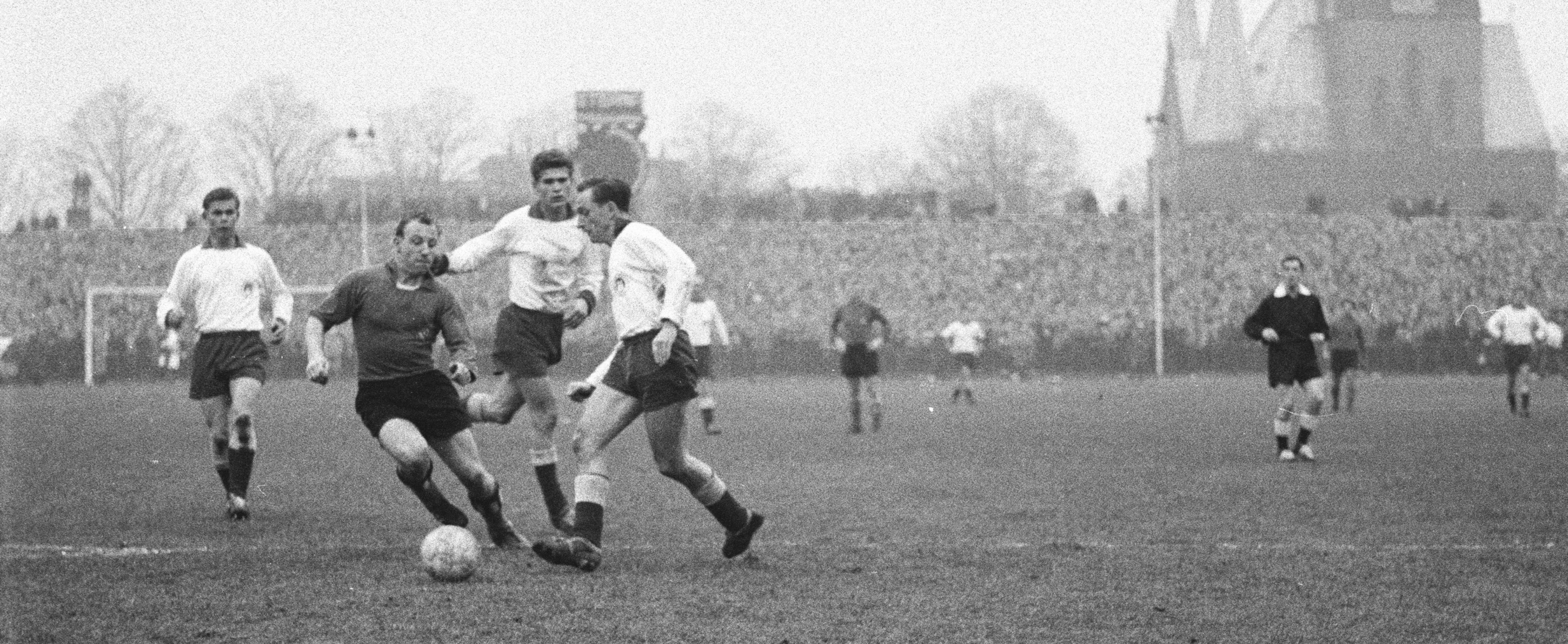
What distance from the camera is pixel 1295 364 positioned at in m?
17.3

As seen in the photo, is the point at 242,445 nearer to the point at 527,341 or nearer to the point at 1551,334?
the point at 527,341

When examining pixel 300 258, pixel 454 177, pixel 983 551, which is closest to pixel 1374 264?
pixel 454 177

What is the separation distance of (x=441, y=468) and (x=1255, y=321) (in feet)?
25.1

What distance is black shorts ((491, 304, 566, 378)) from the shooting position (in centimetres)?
1063

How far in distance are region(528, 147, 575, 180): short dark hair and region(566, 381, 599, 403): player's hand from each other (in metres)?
1.71

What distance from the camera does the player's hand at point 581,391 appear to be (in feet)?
29.0

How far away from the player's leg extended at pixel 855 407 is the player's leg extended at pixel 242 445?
1152 centimetres

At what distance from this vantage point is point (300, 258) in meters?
73.1

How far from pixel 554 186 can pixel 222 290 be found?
3020 mm

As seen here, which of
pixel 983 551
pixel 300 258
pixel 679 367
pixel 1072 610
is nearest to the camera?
pixel 1072 610

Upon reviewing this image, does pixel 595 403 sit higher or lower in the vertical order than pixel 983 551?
higher

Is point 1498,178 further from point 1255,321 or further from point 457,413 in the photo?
point 457,413

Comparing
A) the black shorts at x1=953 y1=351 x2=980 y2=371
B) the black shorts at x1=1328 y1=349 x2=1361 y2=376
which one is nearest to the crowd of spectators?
the black shorts at x1=953 y1=351 x2=980 y2=371

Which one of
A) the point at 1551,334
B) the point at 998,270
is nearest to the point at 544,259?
the point at 1551,334
